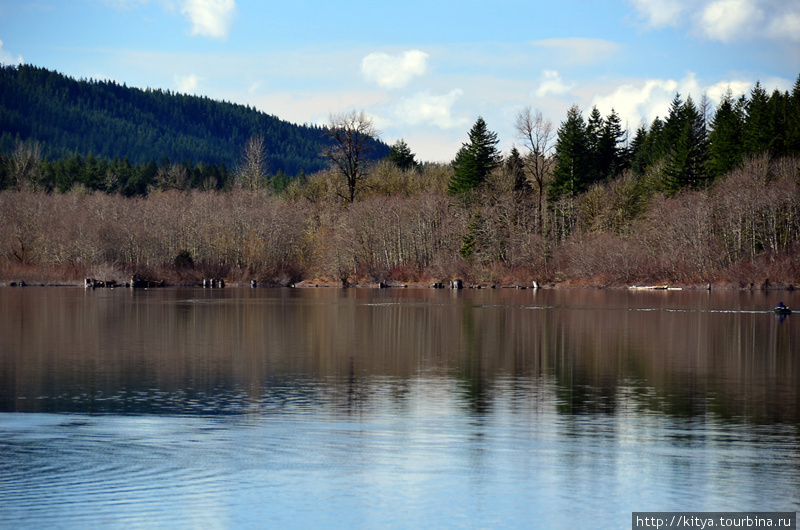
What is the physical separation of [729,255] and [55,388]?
233ft

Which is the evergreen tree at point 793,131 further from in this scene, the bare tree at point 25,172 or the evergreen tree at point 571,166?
the bare tree at point 25,172

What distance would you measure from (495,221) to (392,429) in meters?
81.0

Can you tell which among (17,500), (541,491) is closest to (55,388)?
(17,500)

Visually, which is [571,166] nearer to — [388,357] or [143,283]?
[143,283]

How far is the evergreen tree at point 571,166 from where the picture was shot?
342 ft

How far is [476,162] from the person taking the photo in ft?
344

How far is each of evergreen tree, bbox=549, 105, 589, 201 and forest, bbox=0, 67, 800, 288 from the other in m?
0.19

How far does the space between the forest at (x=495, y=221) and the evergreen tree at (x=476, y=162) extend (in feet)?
0.82

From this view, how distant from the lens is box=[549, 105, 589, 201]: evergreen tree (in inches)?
4109

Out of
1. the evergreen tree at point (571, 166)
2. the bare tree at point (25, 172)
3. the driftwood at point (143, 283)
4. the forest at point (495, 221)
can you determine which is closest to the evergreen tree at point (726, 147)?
the forest at point (495, 221)

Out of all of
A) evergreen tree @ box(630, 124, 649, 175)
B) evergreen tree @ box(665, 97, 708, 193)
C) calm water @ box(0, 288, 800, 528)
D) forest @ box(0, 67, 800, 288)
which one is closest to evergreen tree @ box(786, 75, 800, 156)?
forest @ box(0, 67, 800, 288)

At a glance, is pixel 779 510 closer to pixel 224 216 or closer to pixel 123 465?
pixel 123 465

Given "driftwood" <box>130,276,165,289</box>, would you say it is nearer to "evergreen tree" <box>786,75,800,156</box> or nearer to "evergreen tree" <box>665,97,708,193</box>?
"evergreen tree" <box>665,97,708,193</box>

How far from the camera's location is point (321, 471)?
1339 centimetres
